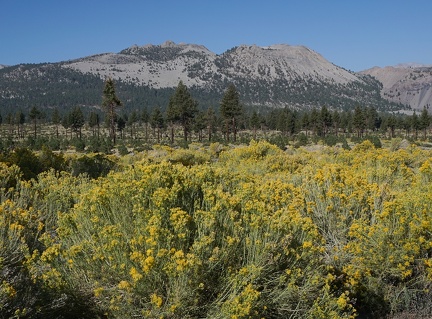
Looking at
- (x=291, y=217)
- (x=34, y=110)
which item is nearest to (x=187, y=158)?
(x=291, y=217)

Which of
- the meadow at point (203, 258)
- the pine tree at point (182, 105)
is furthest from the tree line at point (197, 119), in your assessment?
the meadow at point (203, 258)

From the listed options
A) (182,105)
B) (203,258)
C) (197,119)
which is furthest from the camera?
(197,119)

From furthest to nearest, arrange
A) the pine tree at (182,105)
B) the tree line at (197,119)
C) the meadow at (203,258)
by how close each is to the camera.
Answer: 1. the tree line at (197,119)
2. the pine tree at (182,105)
3. the meadow at (203,258)

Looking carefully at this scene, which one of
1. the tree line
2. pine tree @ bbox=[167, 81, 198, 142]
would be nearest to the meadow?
the tree line

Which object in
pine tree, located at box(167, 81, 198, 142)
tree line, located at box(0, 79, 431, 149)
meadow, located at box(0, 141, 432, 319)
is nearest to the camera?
meadow, located at box(0, 141, 432, 319)

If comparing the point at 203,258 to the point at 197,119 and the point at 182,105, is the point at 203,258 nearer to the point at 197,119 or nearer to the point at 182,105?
the point at 182,105

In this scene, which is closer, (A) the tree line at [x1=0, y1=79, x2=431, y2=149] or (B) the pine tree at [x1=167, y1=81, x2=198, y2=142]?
(B) the pine tree at [x1=167, y1=81, x2=198, y2=142]

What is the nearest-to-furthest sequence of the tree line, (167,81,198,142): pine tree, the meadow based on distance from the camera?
the meadow, (167,81,198,142): pine tree, the tree line

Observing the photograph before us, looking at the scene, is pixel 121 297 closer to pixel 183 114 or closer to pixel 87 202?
pixel 87 202

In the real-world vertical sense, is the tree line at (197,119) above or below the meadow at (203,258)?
above

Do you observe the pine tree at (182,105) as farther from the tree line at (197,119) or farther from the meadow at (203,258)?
the meadow at (203,258)

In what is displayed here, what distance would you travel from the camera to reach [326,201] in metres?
5.98

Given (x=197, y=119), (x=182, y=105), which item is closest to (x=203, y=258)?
(x=182, y=105)

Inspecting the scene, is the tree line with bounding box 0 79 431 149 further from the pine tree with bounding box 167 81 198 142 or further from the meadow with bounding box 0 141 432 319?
the meadow with bounding box 0 141 432 319
